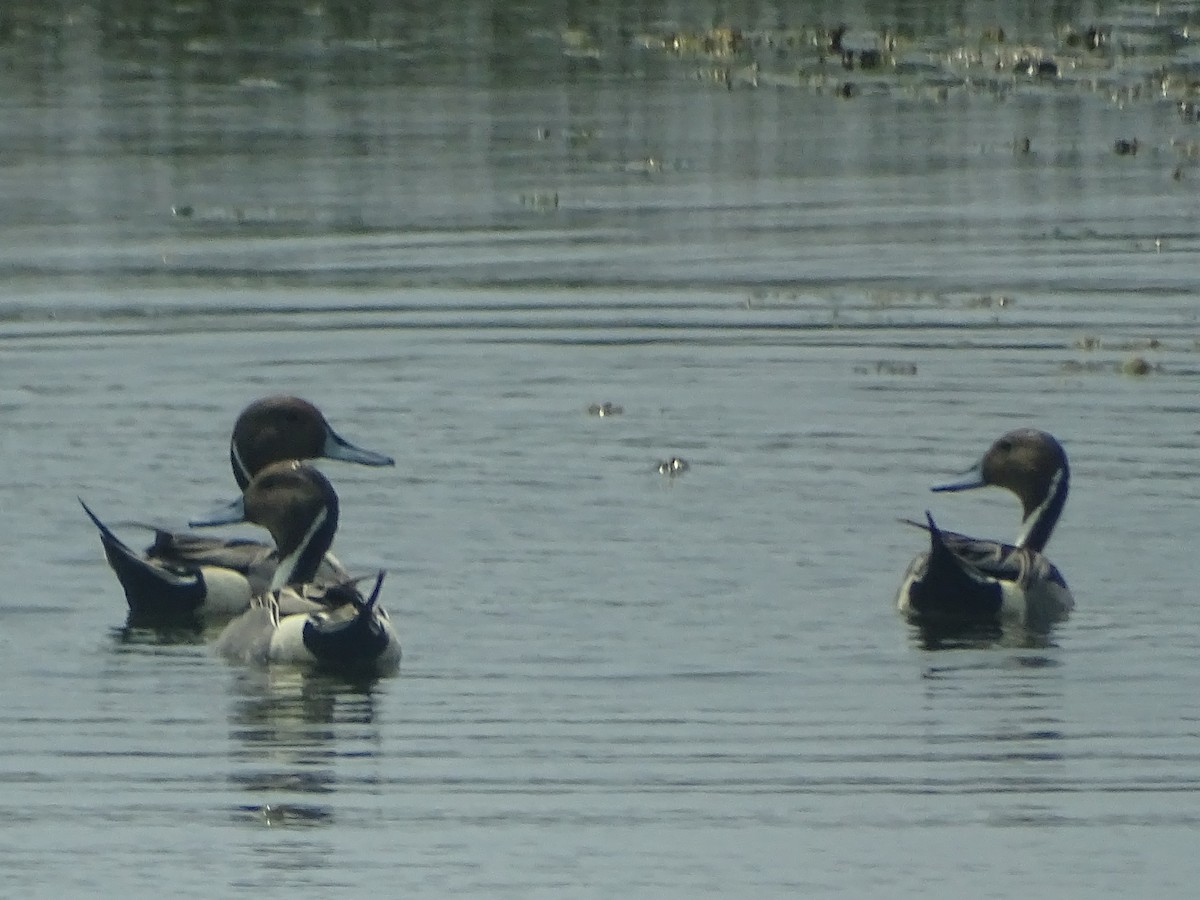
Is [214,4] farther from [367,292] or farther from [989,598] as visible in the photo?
[989,598]

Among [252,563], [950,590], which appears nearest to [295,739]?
[252,563]

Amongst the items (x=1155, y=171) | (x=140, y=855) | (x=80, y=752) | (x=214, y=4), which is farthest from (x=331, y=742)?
(x=214, y=4)

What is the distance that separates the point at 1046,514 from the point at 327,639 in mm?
3260

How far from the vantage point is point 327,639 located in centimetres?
1184

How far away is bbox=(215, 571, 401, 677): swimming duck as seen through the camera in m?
11.7

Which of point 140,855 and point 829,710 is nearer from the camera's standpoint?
point 140,855

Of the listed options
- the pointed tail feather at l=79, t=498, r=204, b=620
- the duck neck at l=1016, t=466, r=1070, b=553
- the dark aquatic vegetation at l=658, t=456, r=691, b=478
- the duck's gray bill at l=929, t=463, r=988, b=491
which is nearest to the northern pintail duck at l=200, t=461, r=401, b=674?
the pointed tail feather at l=79, t=498, r=204, b=620

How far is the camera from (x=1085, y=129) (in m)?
28.6

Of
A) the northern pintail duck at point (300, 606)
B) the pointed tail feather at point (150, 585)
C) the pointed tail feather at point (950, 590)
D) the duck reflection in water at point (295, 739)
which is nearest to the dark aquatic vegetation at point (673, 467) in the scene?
the northern pintail duck at point (300, 606)

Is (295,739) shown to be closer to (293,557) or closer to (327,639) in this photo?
Answer: (327,639)

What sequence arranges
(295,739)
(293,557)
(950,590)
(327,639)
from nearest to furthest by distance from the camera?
1. (295,739)
2. (327,639)
3. (950,590)
4. (293,557)

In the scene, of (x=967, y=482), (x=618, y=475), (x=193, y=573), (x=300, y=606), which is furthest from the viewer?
(x=618, y=475)

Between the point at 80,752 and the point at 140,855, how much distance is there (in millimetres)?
1222

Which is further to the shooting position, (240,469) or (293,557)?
(240,469)
